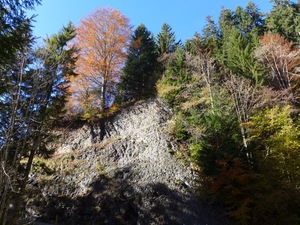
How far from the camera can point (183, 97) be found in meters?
19.2

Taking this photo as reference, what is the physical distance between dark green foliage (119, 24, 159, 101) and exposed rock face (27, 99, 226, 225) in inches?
143

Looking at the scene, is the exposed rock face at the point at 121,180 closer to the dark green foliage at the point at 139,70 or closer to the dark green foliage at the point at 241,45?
the dark green foliage at the point at 139,70

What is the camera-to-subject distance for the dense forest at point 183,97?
5.70 m

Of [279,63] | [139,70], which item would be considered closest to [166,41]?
[139,70]

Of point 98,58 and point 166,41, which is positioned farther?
point 166,41

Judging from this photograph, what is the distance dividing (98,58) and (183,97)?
8.11m

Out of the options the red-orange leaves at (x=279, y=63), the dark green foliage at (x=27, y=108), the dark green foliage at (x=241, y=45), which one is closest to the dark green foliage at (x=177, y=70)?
the dark green foliage at (x=241, y=45)

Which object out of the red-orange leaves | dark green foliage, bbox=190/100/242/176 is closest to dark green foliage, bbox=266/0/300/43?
the red-orange leaves

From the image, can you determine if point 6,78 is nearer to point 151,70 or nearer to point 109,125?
point 109,125

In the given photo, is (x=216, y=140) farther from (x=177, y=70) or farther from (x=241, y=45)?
(x=241, y=45)

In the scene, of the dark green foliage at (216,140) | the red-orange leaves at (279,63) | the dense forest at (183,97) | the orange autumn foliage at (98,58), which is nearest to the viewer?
the dense forest at (183,97)

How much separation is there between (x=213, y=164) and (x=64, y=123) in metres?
13.7

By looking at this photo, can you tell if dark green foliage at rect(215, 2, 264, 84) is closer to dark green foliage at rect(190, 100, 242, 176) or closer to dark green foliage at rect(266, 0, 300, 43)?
dark green foliage at rect(266, 0, 300, 43)

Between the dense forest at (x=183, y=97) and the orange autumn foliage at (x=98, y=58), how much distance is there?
0.28 ft
